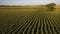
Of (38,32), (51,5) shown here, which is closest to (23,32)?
(38,32)

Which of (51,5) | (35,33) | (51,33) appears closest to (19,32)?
(35,33)

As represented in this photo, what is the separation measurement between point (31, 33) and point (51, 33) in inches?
25.3

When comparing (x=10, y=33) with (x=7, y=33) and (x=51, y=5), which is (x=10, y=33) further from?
(x=51, y=5)

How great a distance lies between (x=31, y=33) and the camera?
524 centimetres

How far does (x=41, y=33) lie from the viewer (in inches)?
207

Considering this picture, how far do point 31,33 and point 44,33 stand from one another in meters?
0.42

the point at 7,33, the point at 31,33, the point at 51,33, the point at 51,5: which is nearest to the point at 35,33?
the point at 31,33

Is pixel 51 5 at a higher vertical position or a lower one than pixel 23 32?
lower

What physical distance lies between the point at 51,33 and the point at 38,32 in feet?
1.44

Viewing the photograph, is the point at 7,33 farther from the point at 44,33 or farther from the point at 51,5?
the point at 51,5

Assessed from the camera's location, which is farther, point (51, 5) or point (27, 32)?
point (51, 5)

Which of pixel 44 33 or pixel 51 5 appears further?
pixel 51 5

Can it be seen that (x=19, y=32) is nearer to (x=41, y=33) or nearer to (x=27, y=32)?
(x=27, y=32)

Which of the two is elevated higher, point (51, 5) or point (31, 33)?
point (31, 33)
